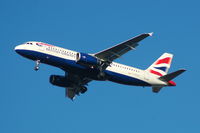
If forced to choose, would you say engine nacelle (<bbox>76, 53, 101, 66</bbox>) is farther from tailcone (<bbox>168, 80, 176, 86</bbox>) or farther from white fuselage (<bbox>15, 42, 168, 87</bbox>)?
tailcone (<bbox>168, 80, 176, 86</bbox>)

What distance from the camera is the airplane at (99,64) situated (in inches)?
2736

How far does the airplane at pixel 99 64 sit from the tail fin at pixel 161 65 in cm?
78

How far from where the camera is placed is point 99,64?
7062 centimetres

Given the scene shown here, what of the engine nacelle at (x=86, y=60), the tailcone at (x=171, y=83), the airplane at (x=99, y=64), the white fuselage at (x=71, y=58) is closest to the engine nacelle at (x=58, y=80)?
the airplane at (x=99, y=64)

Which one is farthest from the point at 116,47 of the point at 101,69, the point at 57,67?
the point at 57,67

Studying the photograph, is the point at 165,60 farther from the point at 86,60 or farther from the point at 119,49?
the point at 86,60

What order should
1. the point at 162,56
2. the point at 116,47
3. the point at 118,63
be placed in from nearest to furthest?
1. the point at 116,47
2. the point at 118,63
3. the point at 162,56

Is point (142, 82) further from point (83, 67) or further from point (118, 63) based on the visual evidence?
point (83, 67)

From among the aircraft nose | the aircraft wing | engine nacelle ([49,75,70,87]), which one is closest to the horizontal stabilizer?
the aircraft wing

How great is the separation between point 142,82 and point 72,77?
35.7 ft

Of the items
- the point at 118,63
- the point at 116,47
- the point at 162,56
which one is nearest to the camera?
the point at 116,47

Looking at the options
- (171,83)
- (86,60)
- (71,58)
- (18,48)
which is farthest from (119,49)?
(18,48)

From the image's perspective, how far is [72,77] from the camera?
77.1 m

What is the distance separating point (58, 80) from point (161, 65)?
52.7 ft
